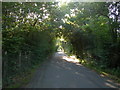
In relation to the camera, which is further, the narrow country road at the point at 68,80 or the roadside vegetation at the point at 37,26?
the roadside vegetation at the point at 37,26

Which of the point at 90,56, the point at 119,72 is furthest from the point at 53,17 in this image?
the point at 119,72

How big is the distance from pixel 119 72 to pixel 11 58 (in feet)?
24.9

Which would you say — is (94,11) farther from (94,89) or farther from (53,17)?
(94,89)

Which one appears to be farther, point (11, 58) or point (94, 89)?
point (11, 58)

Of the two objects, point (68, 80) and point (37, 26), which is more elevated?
point (37, 26)

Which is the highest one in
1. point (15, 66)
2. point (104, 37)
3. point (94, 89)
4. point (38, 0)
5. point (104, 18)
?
point (38, 0)

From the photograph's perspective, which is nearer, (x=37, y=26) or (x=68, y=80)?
(x=68, y=80)

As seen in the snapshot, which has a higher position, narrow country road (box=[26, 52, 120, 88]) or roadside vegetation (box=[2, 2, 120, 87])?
roadside vegetation (box=[2, 2, 120, 87])

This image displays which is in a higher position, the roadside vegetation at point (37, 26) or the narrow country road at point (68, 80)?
the roadside vegetation at point (37, 26)

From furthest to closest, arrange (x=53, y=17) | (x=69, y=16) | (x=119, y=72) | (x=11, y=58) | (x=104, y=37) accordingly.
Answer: (x=69, y=16) < (x=53, y=17) < (x=104, y=37) < (x=119, y=72) < (x=11, y=58)

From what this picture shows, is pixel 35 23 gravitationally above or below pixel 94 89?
above

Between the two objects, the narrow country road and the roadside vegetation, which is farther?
the roadside vegetation

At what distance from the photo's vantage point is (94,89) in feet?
23.6

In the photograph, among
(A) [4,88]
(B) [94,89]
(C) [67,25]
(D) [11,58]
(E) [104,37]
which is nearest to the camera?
(A) [4,88]
